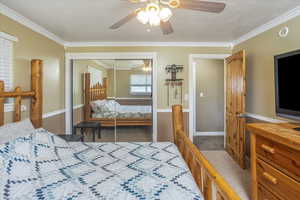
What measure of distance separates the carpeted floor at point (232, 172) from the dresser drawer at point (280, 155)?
0.79m

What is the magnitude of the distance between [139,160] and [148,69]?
254cm

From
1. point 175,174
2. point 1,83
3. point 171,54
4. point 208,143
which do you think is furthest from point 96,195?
point 208,143

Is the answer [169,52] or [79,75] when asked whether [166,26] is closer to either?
[169,52]

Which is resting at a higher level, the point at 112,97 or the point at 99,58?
the point at 99,58

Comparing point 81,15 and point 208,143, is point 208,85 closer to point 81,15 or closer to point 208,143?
point 208,143

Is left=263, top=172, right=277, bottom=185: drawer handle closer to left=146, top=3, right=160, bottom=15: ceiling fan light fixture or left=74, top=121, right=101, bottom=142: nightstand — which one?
left=146, top=3, right=160, bottom=15: ceiling fan light fixture

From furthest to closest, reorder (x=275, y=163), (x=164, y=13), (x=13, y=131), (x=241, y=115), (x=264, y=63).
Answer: (x=241, y=115), (x=264, y=63), (x=13, y=131), (x=275, y=163), (x=164, y=13)

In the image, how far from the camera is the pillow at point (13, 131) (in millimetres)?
1684

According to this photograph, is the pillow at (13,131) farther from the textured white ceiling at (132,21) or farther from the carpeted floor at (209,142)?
the carpeted floor at (209,142)

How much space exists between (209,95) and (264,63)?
7.85 feet

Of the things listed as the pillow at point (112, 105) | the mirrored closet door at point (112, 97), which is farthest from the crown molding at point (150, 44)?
the pillow at point (112, 105)

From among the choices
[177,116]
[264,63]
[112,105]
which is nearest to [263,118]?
[264,63]

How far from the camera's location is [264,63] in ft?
9.32

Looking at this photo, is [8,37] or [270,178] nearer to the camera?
[270,178]
